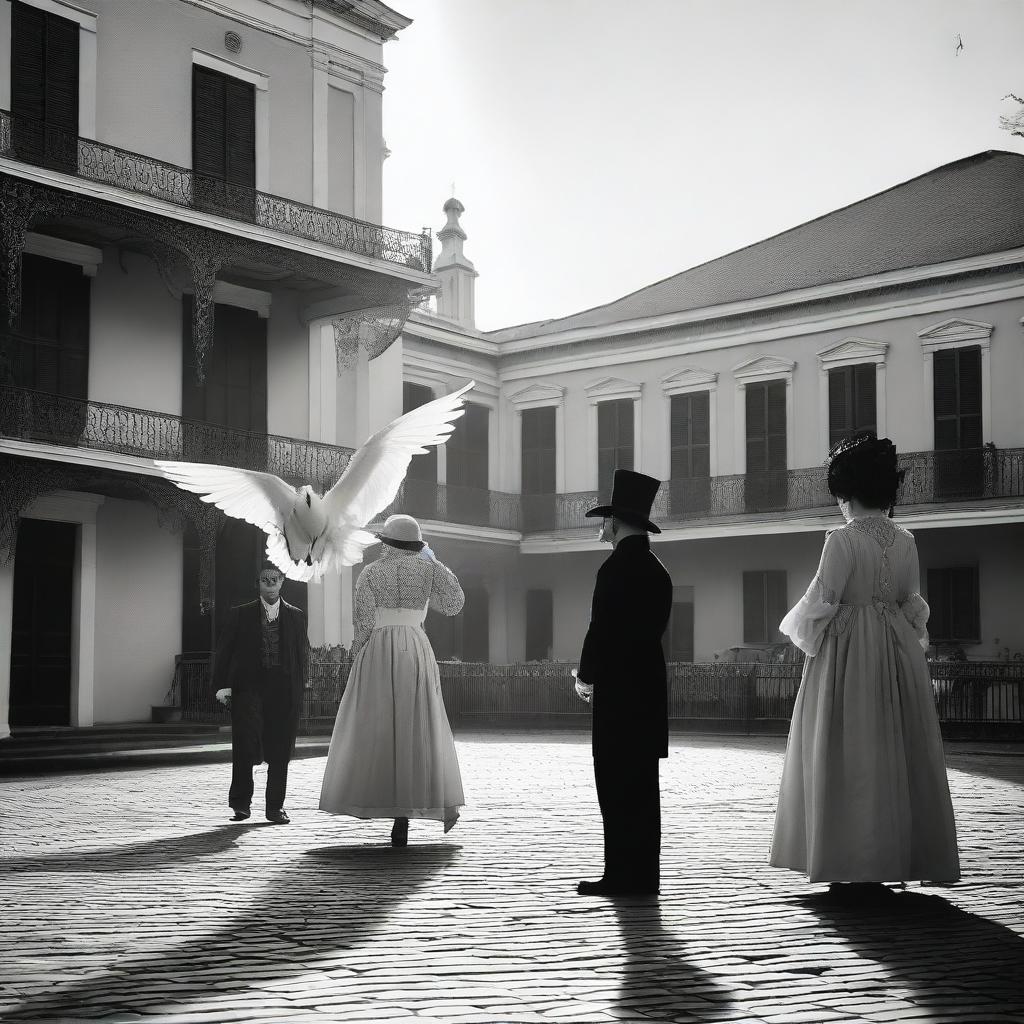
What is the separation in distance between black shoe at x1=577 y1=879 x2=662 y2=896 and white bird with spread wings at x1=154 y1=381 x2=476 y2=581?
3.28 meters

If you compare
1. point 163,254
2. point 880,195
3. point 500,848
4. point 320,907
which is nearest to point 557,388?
point 880,195

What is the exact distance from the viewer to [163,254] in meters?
19.1

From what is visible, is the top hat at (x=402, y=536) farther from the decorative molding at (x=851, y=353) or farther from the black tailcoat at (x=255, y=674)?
the decorative molding at (x=851, y=353)

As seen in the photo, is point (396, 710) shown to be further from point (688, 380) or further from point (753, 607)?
point (688, 380)

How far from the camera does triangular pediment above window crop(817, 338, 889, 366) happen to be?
83.9 feet

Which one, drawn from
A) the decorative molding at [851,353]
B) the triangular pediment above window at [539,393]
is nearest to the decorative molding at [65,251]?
the triangular pediment above window at [539,393]

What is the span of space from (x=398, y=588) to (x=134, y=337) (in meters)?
12.9

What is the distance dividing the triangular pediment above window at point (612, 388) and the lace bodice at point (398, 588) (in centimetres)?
2124

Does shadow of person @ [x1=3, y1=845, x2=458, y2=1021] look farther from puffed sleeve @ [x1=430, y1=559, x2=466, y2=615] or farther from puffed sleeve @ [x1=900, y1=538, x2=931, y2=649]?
puffed sleeve @ [x1=900, y1=538, x2=931, y2=649]

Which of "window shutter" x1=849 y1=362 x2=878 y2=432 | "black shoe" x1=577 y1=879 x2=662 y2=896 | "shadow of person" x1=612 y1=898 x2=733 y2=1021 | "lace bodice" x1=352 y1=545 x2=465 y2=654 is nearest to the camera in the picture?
"shadow of person" x1=612 y1=898 x2=733 y2=1021

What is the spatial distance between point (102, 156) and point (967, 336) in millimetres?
14065

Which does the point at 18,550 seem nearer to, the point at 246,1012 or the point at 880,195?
the point at 246,1012

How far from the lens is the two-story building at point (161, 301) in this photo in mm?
17984

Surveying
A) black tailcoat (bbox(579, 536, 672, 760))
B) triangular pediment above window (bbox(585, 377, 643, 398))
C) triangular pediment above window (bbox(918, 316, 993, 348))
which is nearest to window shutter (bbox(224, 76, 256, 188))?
triangular pediment above window (bbox(585, 377, 643, 398))
